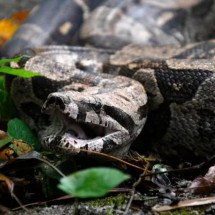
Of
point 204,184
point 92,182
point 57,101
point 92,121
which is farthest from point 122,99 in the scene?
point 92,182

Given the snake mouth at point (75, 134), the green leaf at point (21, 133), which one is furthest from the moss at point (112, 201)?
the green leaf at point (21, 133)

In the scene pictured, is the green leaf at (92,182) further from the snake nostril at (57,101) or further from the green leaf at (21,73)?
the green leaf at (21,73)

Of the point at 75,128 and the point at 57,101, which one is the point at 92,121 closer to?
the point at 75,128

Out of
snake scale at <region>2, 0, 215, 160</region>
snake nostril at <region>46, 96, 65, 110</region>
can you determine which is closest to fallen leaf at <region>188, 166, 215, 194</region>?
snake scale at <region>2, 0, 215, 160</region>

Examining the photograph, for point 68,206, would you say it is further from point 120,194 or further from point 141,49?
point 141,49

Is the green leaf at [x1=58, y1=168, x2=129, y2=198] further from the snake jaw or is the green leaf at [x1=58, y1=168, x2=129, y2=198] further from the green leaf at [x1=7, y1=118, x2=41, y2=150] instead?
the green leaf at [x1=7, y1=118, x2=41, y2=150]
